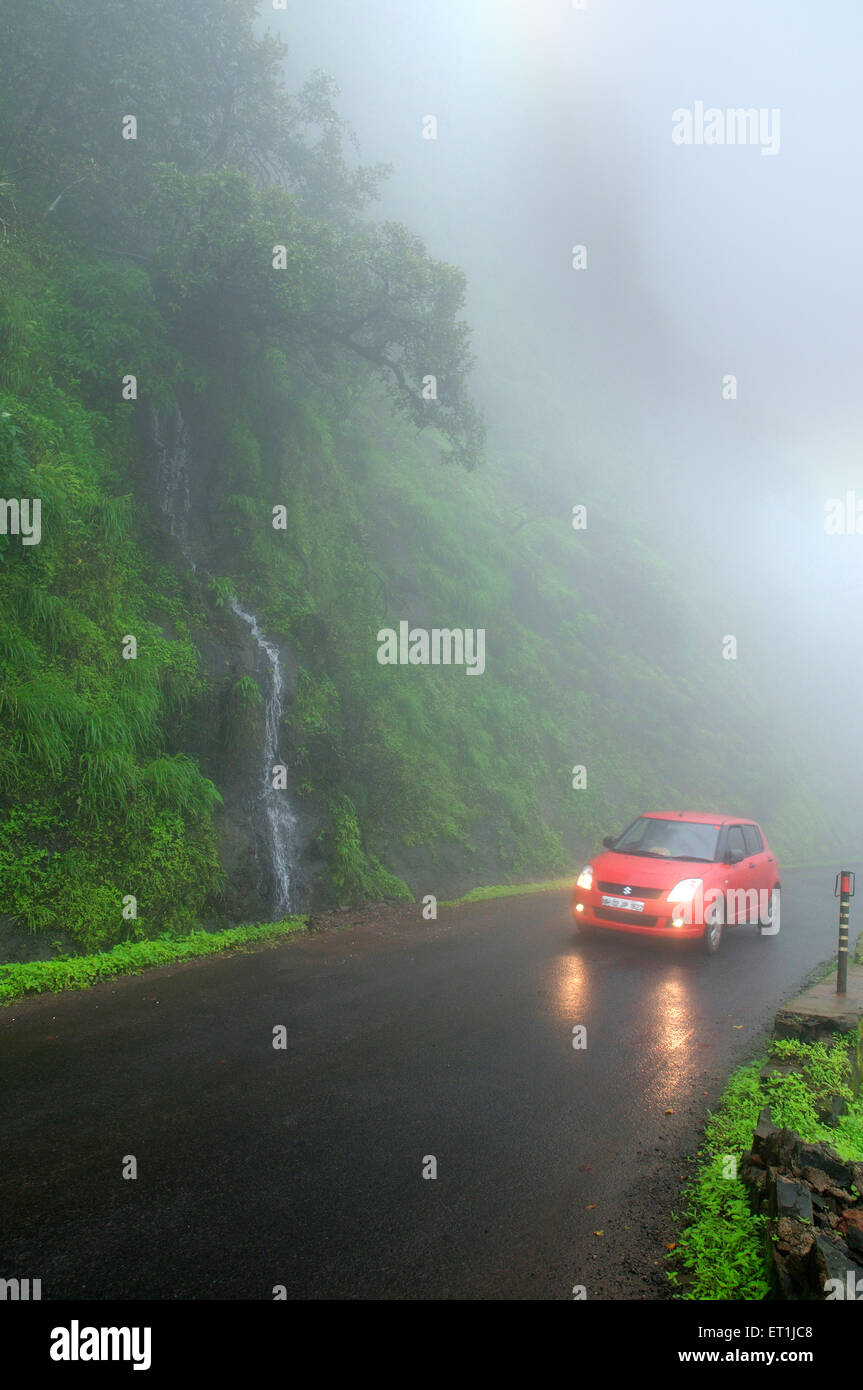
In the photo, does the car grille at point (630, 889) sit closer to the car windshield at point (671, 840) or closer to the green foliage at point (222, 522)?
the car windshield at point (671, 840)

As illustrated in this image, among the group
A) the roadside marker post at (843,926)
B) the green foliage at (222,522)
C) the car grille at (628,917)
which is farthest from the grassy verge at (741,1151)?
the green foliage at (222,522)

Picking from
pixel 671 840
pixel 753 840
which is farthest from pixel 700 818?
pixel 753 840

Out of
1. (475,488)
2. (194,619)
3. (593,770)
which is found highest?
(475,488)

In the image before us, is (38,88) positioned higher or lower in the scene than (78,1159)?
higher

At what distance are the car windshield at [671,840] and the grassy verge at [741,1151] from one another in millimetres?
4169

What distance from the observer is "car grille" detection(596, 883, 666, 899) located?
10.1 metres

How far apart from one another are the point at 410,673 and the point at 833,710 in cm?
3641

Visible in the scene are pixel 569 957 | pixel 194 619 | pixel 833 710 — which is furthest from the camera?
pixel 833 710

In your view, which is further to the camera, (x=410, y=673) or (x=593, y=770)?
(x=593, y=770)

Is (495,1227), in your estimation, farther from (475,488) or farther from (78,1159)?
(475,488)

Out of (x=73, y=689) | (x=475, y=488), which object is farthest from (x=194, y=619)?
(x=475, y=488)

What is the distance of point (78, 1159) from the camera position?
14.9ft

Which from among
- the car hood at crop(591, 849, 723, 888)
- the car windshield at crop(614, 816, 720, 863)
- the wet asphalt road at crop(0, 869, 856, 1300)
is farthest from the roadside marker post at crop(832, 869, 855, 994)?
the car windshield at crop(614, 816, 720, 863)
